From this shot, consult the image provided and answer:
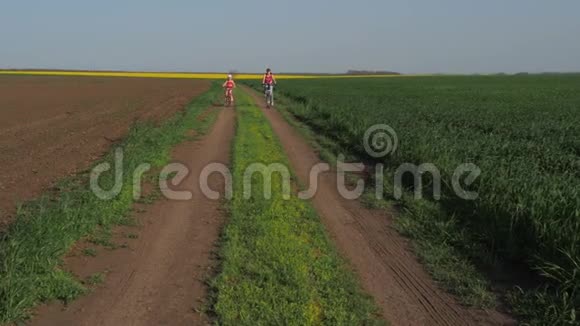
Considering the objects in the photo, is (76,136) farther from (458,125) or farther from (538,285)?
(538,285)

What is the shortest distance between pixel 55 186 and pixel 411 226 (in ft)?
19.9

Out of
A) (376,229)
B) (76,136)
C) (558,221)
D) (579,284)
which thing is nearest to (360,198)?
(376,229)

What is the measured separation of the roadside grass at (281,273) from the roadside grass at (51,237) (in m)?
1.48

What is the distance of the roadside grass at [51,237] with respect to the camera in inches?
179

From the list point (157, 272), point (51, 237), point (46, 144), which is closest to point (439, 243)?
point (157, 272)

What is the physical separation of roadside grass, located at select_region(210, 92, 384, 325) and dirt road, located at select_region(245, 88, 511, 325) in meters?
0.21

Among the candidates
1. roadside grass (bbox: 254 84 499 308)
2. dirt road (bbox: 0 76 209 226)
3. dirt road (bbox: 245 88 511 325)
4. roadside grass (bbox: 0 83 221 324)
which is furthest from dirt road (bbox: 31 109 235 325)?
roadside grass (bbox: 254 84 499 308)

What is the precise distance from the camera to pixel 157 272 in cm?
544

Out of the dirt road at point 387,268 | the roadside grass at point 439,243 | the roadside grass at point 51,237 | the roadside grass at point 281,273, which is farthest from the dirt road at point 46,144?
the roadside grass at point 439,243

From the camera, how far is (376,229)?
7.23 meters

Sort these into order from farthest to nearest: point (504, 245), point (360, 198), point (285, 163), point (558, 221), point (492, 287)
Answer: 1. point (285, 163)
2. point (360, 198)
3. point (504, 245)
4. point (558, 221)
5. point (492, 287)

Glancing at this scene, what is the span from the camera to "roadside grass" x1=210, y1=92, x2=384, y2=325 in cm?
448

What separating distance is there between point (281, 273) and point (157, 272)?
1315 millimetres

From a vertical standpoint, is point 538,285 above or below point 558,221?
below
